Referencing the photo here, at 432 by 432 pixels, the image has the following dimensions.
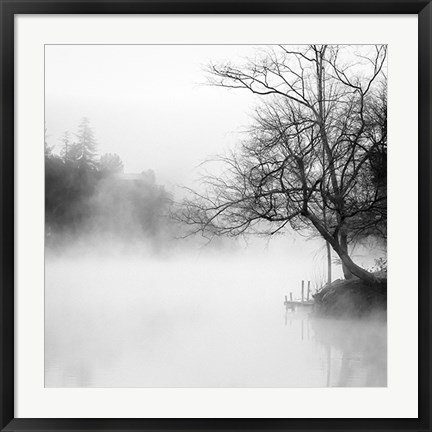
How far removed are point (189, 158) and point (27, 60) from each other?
978mm

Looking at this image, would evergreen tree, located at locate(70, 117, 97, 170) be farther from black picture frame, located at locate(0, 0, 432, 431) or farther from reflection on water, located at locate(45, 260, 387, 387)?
reflection on water, located at locate(45, 260, 387, 387)

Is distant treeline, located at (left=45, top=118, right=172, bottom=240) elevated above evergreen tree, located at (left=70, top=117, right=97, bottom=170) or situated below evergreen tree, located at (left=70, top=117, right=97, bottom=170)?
below

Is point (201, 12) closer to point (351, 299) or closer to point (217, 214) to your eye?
point (217, 214)

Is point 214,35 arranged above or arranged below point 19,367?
above

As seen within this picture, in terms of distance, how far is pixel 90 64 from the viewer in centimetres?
294

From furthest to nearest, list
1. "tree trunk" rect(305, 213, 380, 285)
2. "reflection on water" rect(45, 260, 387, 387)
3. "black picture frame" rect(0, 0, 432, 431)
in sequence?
"tree trunk" rect(305, 213, 380, 285), "reflection on water" rect(45, 260, 387, 387), "black picture frame" rect(0, 0, 432, 431)

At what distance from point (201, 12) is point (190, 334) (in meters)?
1.68

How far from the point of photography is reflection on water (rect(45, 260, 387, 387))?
2855mm

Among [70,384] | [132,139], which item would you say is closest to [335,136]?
[132,139]

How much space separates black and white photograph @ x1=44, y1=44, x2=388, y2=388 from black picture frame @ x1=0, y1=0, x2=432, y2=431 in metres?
0.19

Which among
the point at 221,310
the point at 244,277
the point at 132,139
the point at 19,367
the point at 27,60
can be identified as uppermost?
the point at 27,60

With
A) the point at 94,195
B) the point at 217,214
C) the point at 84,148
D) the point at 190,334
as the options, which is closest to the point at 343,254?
the point at 217,214

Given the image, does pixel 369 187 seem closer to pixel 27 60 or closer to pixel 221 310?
pixel 221 310

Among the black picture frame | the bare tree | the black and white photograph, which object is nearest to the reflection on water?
the black and white photograph
